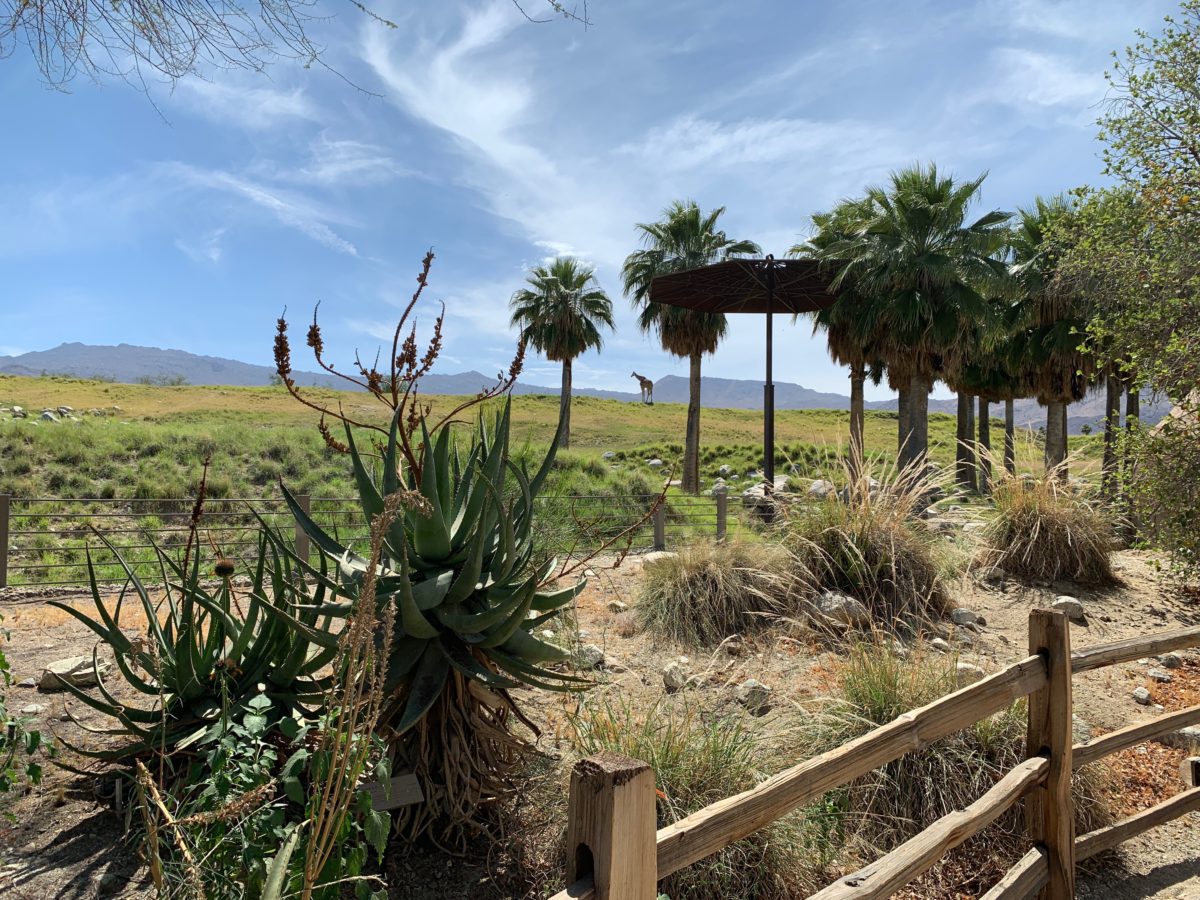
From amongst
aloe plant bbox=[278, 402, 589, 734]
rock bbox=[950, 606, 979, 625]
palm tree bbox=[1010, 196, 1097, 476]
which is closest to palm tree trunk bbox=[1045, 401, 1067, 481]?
palm tree bbox=[1010, 196, 1097, 476]

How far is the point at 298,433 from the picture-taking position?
22.4 metres

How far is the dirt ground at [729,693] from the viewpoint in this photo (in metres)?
2.75

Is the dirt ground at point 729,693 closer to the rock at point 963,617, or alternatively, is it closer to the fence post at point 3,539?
the rock at point 963,617

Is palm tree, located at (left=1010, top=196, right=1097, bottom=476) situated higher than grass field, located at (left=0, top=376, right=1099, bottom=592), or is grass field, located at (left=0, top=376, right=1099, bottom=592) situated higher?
palm tree, located at (left=1010, top=196, right=1097, bottom=476)

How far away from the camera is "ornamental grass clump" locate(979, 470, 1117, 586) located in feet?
25.3

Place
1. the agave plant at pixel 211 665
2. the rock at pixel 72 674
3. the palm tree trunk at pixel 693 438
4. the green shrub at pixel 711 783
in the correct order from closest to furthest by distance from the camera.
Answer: the agave plant at pixel 211 665 < the green shrub at pixel 711 783 < the rock at pixel 72 674 < the palm tree trunk at pixel 693 438

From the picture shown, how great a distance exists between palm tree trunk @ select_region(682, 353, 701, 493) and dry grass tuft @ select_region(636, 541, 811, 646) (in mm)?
16511

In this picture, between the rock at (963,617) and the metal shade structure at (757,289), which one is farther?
the metal shade structure at (757,289)

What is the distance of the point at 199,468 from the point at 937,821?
2050 cm

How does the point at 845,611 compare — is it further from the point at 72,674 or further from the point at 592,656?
the point at 72,674

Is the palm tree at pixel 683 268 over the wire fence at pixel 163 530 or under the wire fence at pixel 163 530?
over

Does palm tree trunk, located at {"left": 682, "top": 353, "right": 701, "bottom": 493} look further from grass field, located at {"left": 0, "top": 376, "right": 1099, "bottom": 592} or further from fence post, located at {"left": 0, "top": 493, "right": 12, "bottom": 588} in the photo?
fence post, located at {"left": 0, "top": 493, "right": 12, "bottom": 588}

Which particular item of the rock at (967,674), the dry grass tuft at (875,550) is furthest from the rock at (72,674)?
the dry grass tuft at (875,550)

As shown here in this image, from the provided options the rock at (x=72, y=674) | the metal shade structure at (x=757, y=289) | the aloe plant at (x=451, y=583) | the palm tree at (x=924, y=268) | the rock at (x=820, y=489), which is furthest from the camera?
the palm tree at (x=924, y=268)
